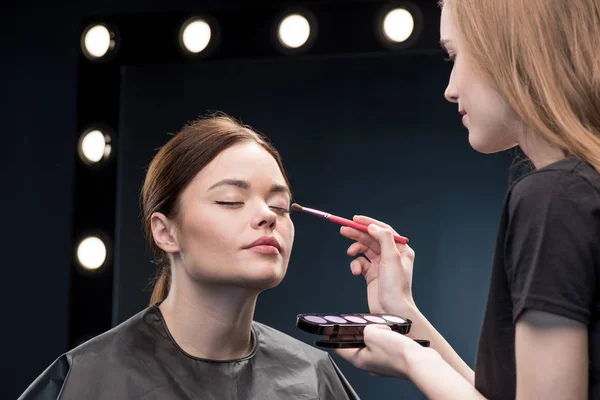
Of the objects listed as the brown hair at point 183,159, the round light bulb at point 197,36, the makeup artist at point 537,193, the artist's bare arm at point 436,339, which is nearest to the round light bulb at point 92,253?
the round light bulb at point 197,36

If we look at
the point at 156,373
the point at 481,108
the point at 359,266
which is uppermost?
the point at 481,108

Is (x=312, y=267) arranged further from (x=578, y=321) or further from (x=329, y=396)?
(x=578, y=321)

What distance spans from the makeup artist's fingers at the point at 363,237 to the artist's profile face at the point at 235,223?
0.12 meters

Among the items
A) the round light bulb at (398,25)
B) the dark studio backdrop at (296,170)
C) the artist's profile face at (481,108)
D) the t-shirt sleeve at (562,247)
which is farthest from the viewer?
the dark studio backdrop at (296,170)

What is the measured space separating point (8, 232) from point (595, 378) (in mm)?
2589

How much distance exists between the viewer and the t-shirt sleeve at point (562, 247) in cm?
78

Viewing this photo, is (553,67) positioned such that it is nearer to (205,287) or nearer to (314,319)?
(314,319)

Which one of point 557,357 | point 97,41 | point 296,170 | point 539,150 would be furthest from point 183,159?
point 296,170

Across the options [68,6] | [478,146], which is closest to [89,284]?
[68,6]

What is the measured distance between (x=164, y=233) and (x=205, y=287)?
0.15m

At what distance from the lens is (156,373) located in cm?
146

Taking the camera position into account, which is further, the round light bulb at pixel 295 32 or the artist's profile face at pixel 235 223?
the round light bulb at pixel 295 32

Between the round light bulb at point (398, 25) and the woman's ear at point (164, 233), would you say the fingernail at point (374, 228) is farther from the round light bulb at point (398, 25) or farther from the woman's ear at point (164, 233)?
the round light bulb at point (398, 25)

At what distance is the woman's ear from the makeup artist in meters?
0.70
